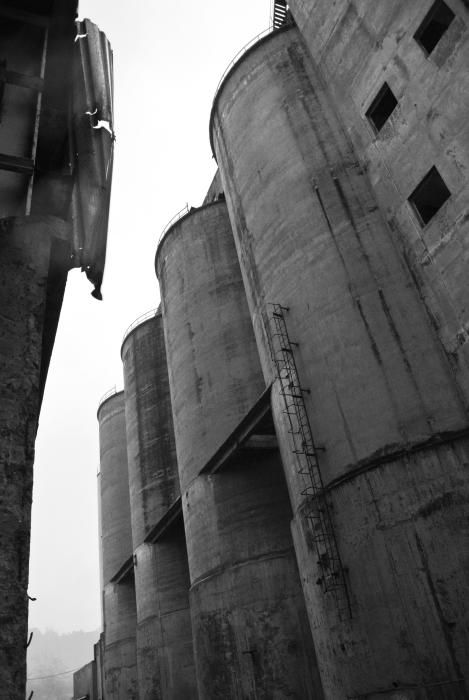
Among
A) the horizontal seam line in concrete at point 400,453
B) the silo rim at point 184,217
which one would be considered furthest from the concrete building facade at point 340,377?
the silo rim at point 184,217

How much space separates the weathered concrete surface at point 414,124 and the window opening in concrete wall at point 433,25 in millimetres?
162

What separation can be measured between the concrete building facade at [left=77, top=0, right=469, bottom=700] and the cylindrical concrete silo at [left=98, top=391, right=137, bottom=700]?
16376mm

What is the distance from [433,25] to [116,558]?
34.3 m

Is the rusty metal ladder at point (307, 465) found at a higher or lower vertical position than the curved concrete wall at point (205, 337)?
lower

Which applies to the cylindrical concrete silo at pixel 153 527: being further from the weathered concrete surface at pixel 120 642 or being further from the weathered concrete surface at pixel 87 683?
the weathered concrete surface at pixel 87 683

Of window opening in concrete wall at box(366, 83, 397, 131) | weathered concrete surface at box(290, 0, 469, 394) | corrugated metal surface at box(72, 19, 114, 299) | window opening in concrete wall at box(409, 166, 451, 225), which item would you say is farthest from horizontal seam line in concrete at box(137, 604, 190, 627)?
corrugated metal surface at box(72, 19, 114, 299)

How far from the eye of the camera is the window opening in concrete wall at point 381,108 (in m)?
14.9

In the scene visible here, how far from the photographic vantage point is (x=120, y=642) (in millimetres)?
32438

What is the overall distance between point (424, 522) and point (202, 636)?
34.3ft

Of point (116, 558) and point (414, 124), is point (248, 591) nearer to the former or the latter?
point (414, 124)

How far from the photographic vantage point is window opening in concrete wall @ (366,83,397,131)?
48.9 feet

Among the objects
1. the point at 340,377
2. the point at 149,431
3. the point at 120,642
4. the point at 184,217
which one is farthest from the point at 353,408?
the point at 120,642

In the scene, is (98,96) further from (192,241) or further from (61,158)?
(192,241)

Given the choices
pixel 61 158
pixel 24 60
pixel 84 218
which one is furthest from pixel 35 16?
pixel 84 218
